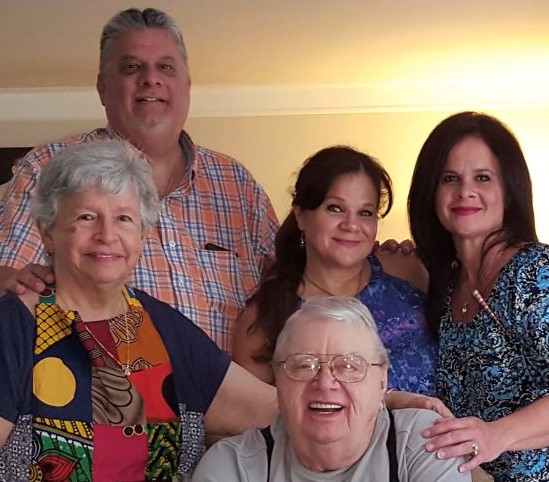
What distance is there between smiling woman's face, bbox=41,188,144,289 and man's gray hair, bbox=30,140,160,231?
0.02m

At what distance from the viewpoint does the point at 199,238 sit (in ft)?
8.92

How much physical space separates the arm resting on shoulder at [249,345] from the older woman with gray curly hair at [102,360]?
0.98 ft

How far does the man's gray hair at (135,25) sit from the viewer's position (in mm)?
2795

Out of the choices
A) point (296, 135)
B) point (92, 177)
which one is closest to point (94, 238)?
point (92, 177)

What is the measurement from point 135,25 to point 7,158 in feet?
11.2

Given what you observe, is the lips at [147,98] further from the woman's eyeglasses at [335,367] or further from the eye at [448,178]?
the woman's eyeglasses at [335,367]

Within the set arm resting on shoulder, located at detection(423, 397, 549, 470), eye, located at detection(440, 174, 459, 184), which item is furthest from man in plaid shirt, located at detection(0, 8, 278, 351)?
arm resting on shoulder, located at detection(423, 397, 549, 470)

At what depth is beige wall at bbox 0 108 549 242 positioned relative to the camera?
236 inches

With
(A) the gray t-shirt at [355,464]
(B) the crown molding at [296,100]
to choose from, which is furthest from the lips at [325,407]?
(B) the crown molding at [296,100]

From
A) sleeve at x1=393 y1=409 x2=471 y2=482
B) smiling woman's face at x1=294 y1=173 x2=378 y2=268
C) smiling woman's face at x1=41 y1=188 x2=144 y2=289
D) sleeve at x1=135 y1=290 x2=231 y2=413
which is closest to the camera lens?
sleeve at x1=393 y1=409 x2=471 y2=482

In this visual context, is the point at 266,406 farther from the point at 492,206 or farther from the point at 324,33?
the point at 324,33

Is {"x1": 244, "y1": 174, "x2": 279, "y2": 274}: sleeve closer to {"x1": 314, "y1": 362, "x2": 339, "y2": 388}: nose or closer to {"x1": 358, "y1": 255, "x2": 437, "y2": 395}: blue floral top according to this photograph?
{"x1": 358, "y1": 255, "x2": 437, "y2": 395}: blue floral top

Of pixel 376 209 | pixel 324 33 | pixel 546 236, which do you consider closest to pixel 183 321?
pixel 376 209

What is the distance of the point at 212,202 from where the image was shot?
2.79 metres
